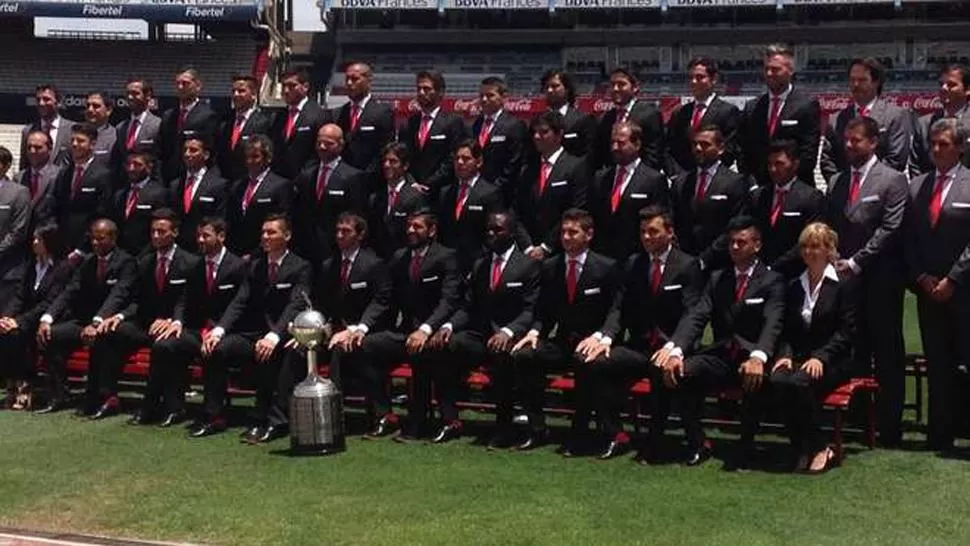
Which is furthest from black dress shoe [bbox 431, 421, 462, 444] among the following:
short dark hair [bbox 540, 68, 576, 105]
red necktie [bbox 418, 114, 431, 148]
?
short dark hair [bbox 540, 68, 576, 105]

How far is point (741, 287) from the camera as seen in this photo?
6859 mm

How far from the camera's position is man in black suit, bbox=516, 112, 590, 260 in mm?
7863

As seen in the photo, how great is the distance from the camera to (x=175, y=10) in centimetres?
3575

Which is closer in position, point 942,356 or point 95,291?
point 942,356

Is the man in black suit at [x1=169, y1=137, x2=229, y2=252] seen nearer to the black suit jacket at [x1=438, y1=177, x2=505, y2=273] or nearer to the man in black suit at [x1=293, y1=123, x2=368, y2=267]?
the man in black suit at [x1=293, y1=123, x2=368, y2=267]

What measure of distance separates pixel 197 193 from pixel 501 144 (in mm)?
2248

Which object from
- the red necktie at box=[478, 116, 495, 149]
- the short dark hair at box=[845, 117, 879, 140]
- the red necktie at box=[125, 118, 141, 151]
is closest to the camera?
the short dark hair at box=[845, 117, 879, 140]

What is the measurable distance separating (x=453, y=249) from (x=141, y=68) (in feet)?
108

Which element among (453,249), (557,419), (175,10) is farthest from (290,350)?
(175,10)

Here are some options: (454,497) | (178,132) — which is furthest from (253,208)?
(454,497)

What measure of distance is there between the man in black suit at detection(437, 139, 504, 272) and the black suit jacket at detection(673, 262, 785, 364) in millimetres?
1641

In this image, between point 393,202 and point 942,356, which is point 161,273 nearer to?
point 393,202

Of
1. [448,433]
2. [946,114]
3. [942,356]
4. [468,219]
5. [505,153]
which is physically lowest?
[448,433]

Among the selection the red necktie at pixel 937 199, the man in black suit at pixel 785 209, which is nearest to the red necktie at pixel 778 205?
the man in black suit at pixel 785 209
